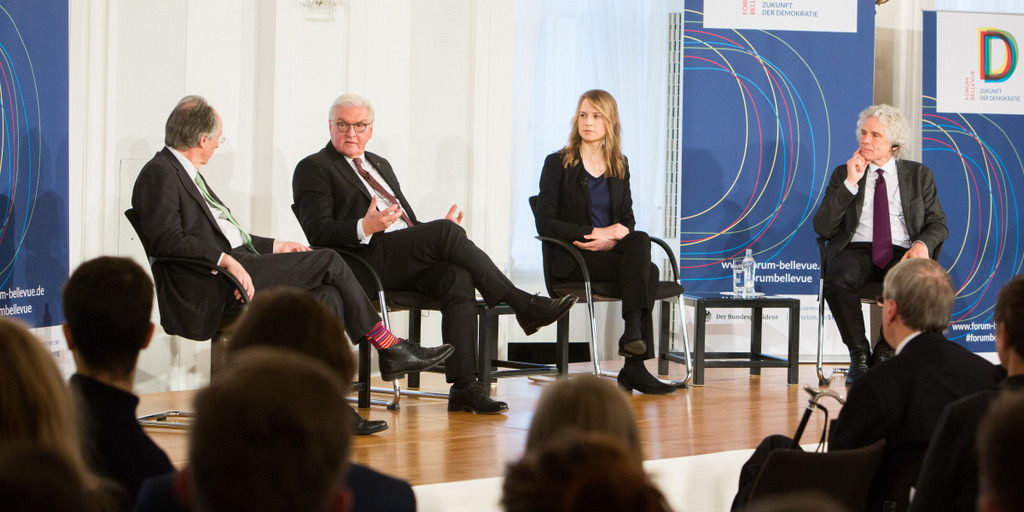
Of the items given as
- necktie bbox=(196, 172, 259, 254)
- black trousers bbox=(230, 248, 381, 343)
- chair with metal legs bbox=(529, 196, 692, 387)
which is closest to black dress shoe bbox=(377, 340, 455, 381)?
black trousers bbox=(230, 248, 381, 343)

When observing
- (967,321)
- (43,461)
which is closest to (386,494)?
(43,461)

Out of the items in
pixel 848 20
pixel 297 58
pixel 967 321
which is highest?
pixel 848 20

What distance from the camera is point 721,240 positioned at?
5957 millimetres

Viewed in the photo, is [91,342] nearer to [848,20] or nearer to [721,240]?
[721,240]

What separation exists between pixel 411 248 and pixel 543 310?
586mm

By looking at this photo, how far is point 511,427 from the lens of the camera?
3.99m

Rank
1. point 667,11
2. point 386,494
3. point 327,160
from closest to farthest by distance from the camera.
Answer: point 386,494, point 327,160, point 667,11

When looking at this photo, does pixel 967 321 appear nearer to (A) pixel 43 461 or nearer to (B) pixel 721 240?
(B) pixel 721 240

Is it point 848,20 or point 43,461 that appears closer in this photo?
point 43,461

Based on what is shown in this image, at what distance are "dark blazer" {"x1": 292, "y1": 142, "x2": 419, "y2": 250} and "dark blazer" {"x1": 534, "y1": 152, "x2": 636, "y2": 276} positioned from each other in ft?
3.12

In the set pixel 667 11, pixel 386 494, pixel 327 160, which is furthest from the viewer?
pixel 667 11

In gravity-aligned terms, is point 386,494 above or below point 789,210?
below

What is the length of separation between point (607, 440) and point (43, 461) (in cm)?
47

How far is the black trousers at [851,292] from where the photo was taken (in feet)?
17.5
